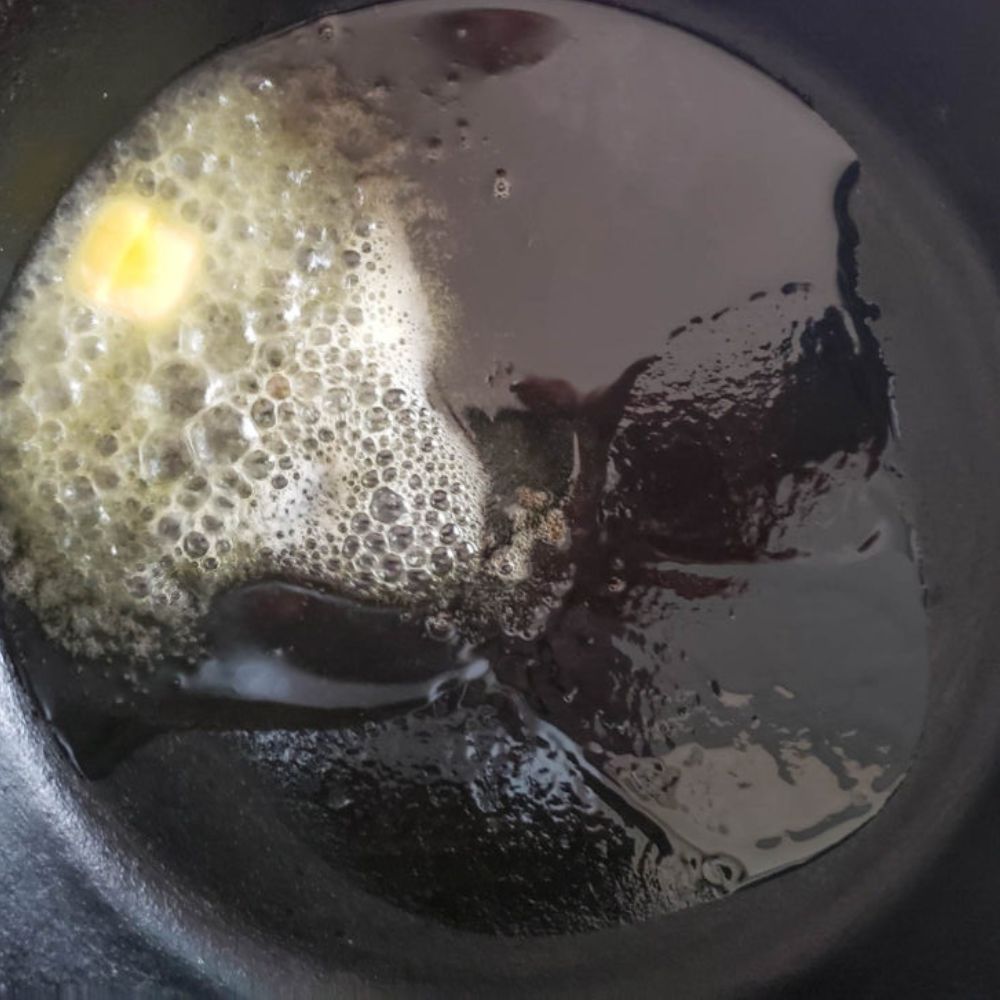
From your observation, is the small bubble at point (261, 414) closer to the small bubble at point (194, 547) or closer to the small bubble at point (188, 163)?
the small bubble at point (194, 547)

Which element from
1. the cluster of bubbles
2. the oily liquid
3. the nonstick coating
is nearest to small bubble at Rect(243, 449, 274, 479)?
the cluster of bubbles

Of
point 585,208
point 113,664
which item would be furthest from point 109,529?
point 585,208

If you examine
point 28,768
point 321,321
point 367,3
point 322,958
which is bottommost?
point 322,958

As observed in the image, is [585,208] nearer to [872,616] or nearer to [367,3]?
[367,3]

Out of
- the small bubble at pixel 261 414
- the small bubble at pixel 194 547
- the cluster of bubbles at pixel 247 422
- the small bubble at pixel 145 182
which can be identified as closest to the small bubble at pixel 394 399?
the cluster of bubbles at pixel 247 422

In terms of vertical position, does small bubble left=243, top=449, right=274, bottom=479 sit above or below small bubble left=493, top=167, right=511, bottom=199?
below

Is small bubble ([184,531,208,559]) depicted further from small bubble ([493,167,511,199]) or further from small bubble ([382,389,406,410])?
small bubble ([493,167,511,199])

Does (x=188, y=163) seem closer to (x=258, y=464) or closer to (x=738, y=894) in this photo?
(x=258, y=464)
